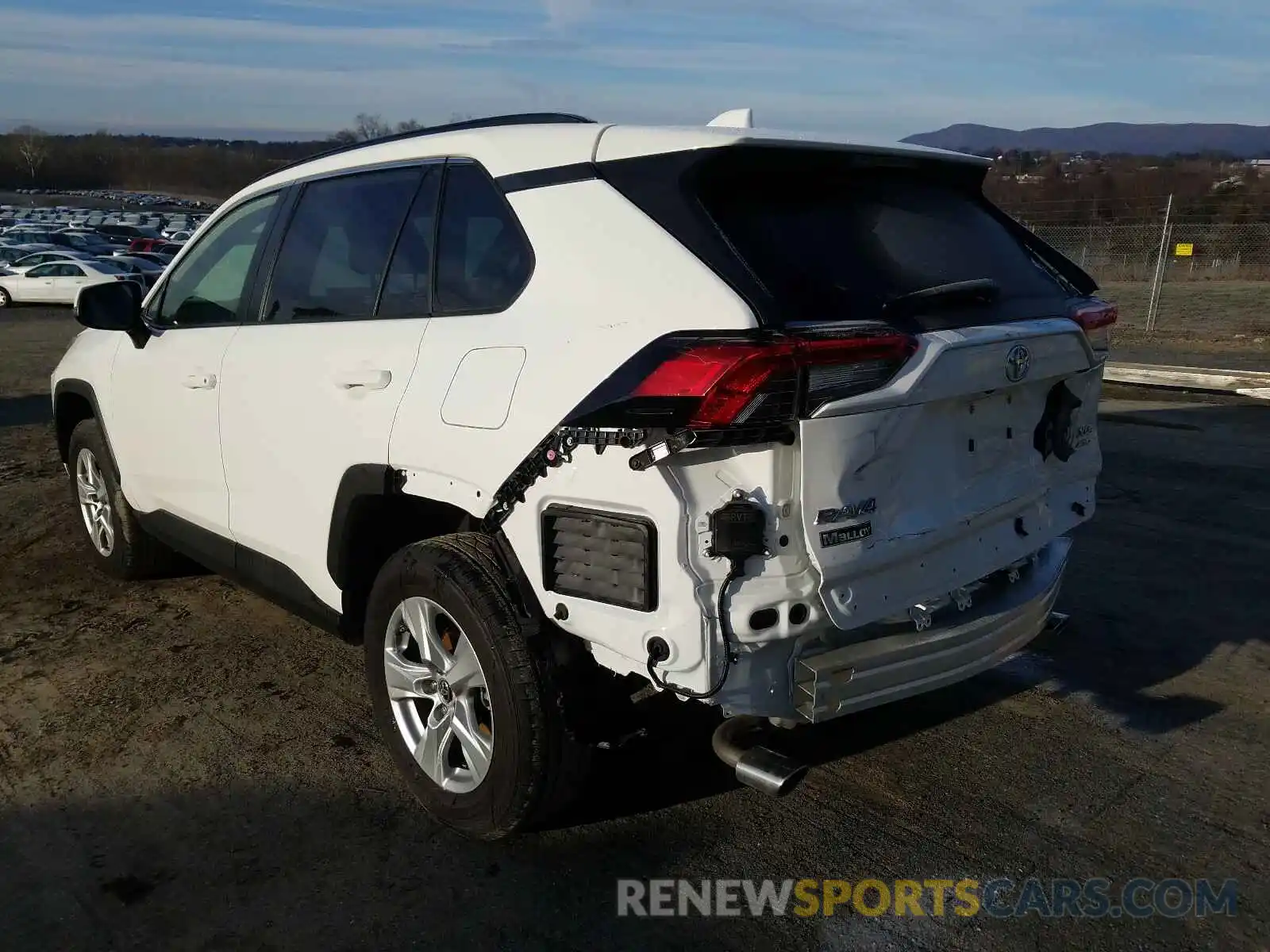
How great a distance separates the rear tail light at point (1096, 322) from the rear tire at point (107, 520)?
13.9 ft

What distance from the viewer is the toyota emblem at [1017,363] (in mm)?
3014

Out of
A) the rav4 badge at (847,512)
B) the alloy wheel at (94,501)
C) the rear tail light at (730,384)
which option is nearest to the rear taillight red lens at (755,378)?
the rear tail light at (730,384)

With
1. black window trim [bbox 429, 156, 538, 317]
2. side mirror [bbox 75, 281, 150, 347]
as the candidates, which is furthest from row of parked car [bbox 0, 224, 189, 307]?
black window trim [bbox 429, 156, 538, 317]

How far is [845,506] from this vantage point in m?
2.65

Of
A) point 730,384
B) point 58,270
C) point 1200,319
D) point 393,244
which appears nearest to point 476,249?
point 393,244

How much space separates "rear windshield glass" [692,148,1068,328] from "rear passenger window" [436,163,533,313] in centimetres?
60

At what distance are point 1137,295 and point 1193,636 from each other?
2043 cm

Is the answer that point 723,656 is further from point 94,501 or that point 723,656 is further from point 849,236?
point 94,501

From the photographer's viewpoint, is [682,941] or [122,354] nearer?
[682,941]

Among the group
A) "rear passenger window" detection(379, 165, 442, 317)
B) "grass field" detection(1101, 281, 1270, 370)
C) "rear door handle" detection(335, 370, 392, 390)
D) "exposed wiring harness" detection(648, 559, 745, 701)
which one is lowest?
"grass field" detection(1101, 281, 1270, 370)

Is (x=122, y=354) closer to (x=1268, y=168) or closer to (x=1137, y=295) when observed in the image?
(x=1137, y=295)

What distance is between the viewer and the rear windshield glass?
2.77 meters

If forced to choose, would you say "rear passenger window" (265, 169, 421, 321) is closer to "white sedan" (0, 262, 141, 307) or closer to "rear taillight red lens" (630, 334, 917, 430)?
"rear taillight red lens" (630, 334, 917, 430)

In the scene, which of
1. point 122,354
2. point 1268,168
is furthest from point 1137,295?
point 122,354
